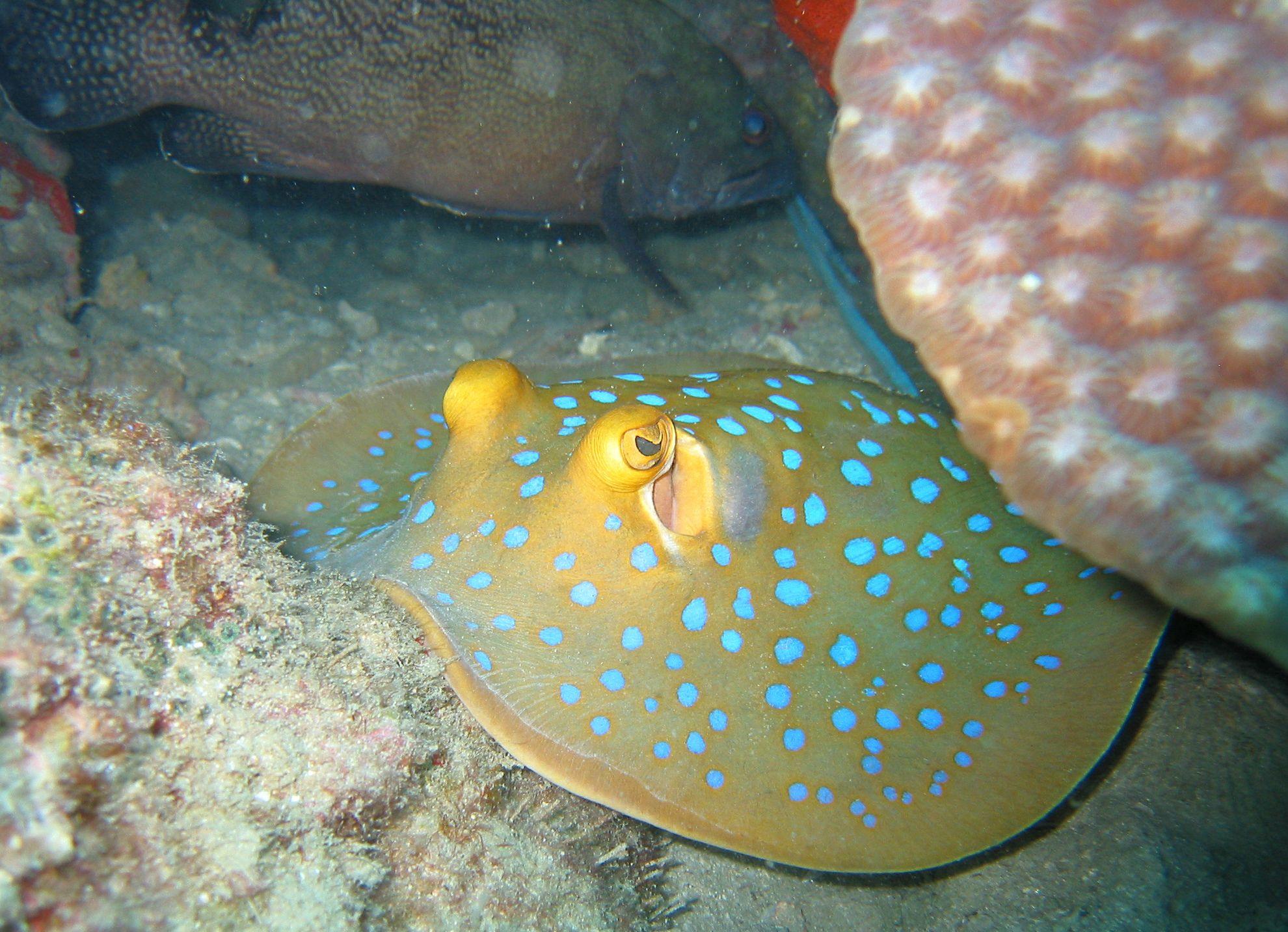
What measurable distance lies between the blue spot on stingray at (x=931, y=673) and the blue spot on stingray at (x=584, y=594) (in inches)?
66.2

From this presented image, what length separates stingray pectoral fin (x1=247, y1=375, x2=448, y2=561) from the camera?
13.2 feet

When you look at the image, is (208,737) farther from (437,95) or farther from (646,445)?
(437,95)

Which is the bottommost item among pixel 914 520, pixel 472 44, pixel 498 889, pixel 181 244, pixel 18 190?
pixel 914 520

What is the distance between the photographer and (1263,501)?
2.11 meters

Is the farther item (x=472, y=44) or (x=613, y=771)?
(x=472, y=44)

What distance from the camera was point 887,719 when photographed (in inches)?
124

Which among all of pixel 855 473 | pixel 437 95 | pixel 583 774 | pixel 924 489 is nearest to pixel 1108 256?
pixel 855 473

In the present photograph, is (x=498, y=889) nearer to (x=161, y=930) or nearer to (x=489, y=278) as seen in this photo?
(x=161, y=930)

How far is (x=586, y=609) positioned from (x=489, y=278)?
846cm

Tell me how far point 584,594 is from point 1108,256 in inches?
92.2

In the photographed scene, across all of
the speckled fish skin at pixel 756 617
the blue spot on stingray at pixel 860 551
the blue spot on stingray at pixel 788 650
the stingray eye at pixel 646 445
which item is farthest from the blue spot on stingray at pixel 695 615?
the blue spot on stingray at pixel 860 551

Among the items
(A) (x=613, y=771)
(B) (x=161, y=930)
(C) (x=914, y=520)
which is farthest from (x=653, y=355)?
(B) (x=161, y=930)

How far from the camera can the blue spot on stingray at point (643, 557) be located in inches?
120

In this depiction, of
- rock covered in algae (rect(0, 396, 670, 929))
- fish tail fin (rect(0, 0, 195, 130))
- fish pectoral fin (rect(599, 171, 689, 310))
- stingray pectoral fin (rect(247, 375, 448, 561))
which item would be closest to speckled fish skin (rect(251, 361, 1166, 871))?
stingray pectoral fin (rect(247, 375, 448, 561))
